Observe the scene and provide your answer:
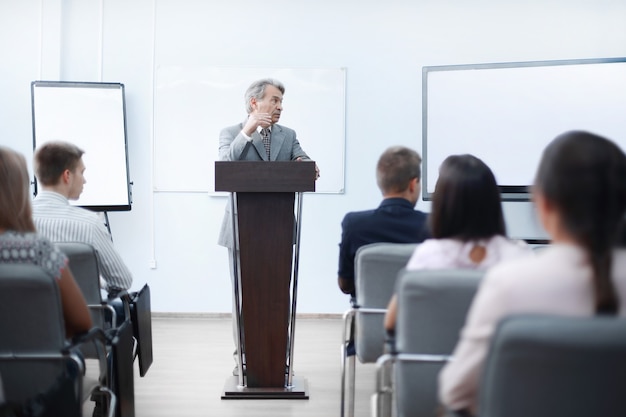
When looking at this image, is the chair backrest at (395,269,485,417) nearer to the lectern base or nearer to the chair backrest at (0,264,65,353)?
the chair backrest at (0,264,65,353)

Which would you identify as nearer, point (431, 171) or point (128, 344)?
point (128, 344)

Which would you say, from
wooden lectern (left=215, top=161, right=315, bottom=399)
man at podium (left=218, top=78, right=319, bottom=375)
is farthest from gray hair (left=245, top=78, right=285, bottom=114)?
wooden lectern (left=215, top=161, right=315, bottom=399)

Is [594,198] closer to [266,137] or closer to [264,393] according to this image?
[264,393]

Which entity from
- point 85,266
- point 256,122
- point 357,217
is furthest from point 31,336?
point 256,122

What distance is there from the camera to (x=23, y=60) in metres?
5.88

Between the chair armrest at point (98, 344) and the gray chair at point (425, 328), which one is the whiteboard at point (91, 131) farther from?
the gray chair at point (425, 328)

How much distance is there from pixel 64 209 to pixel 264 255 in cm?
98

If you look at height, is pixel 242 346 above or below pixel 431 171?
below

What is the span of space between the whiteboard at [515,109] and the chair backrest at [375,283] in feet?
9.16

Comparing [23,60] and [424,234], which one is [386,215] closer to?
[424,234]

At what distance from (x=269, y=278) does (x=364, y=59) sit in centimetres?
305

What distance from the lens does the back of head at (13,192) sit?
203 cm

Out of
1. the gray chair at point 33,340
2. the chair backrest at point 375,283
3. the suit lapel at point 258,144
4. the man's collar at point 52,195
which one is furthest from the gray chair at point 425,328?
the suit lapel at point 258,144

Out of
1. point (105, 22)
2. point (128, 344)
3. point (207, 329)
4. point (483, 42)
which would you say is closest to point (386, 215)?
point (128, 344)
